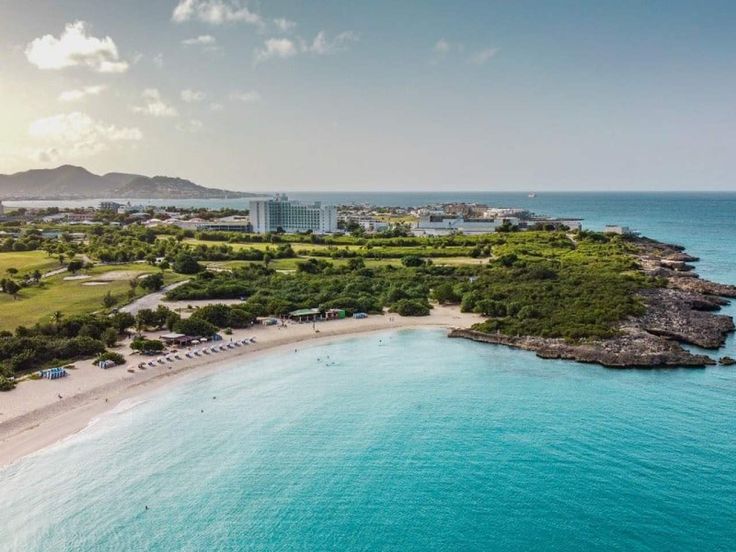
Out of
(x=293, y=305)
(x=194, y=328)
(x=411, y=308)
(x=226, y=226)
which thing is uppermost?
(x=226, y=226)

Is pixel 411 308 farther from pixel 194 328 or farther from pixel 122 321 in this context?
pixel 122 321

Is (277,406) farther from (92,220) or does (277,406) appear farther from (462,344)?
(92,220)

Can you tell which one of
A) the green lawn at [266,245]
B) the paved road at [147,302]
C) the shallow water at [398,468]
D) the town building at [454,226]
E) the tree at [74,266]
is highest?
the town building at [454,226]

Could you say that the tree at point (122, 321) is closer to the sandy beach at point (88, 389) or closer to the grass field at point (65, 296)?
the sandy beach at point (88, 389)

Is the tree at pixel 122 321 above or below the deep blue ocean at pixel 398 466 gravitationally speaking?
above

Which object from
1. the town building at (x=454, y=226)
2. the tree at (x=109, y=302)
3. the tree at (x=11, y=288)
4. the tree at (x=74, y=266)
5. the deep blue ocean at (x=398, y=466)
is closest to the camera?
the deep blue ocean at (x=398, y=466)

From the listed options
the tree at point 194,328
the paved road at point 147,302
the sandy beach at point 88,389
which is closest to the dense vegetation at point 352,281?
the tree at point 194,328

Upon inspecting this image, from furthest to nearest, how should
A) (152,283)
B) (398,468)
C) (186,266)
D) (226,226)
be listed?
(226,226)
(186,266)
(152,283)
(398,468)

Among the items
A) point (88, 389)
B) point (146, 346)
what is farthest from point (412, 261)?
point (88, 389)

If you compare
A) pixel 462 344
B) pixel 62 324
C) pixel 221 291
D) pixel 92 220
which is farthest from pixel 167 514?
pixel 92 220
